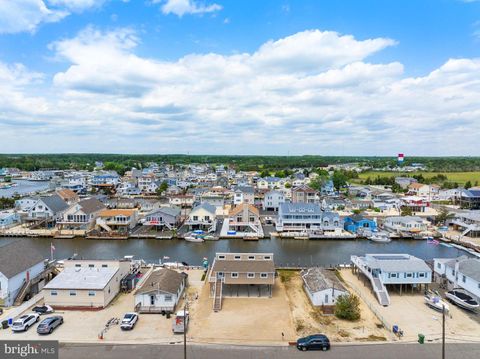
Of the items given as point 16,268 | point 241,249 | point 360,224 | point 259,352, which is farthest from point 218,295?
point 360,224

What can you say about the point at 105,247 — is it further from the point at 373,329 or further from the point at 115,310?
the point at 373,329

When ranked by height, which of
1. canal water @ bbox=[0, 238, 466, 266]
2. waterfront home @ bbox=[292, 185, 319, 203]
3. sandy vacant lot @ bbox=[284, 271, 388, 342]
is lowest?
canal water @ bbox=[0, 238, 466, 266]

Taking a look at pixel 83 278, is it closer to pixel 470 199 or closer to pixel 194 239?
pixel 194 239

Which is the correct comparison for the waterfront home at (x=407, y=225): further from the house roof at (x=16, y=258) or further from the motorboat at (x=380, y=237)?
the house roof at (x=16, y=258)

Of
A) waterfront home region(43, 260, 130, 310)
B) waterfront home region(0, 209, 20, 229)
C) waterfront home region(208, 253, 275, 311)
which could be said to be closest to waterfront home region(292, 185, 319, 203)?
waterfront home region(208, 253, 275, 311)

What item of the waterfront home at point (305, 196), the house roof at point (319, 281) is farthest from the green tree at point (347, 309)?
the waterfront home at point (305, 196)

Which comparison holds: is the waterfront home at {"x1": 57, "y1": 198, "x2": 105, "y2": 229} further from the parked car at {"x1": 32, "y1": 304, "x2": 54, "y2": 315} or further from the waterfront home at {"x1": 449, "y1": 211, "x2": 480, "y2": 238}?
the waterfront home at {"x1": 449, "y1": 211, "x2": 480, "y2": 238}

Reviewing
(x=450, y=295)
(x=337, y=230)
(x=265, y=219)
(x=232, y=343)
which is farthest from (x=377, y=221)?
(x=232, y=343)
